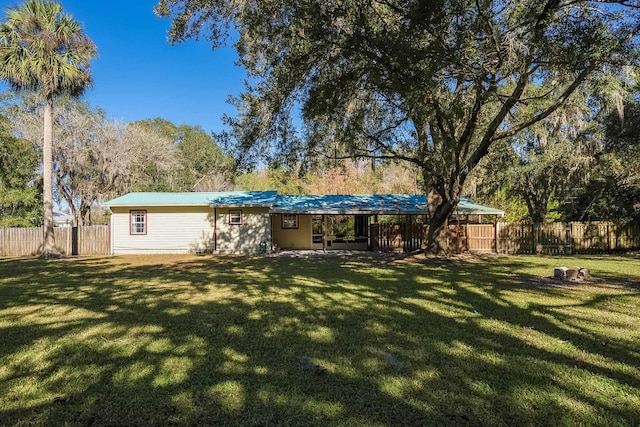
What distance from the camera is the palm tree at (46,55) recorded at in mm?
15328

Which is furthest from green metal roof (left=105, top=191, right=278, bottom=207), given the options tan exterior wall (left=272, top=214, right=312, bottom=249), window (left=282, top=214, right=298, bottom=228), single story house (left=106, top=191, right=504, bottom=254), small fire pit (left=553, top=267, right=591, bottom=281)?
small fire pit (left=553, top=267, right=591, bottom=281)

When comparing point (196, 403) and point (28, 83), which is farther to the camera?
point (28, 83)

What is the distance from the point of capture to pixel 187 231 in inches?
748

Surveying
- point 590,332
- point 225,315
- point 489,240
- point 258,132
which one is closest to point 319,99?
point 258,132

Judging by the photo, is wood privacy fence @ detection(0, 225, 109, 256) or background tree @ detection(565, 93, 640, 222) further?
wood privacy fence @ detection(0, 225, 109, 256)

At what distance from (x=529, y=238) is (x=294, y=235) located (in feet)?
38.8

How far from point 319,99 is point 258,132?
12.5 feet

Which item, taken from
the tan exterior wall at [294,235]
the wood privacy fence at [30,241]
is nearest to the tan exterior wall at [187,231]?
the wood privacy fence at [30,241]

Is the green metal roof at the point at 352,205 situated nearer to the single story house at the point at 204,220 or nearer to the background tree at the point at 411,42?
the single story house at the point at 204,220

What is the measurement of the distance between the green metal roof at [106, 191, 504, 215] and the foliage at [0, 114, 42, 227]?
33.5ft

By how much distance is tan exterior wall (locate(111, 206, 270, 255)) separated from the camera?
1878 cm

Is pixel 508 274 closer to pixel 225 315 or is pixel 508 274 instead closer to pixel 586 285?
pixel 586 285

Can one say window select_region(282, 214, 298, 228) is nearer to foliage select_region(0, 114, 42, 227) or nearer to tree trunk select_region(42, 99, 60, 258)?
tree trunk select_region(42, 99, 60, 258)

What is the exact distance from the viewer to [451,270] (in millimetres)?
11430
